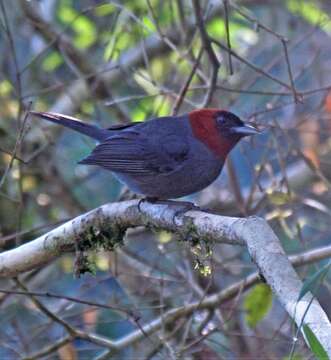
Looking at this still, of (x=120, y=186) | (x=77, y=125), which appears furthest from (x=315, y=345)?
(x=120, y=186)

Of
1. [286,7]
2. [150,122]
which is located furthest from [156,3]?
[150,122]

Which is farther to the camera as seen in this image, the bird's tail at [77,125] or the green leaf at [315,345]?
the bird's tail at [77,125]

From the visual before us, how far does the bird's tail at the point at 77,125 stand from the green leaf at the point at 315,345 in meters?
2.79

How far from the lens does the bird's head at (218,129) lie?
466cm

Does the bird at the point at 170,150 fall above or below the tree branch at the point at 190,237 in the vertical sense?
above

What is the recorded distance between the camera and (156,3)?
21.3 feet

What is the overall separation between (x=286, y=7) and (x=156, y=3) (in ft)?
3.81

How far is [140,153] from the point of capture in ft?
15.7

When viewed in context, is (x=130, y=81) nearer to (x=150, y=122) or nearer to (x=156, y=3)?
(x=156, y=3)

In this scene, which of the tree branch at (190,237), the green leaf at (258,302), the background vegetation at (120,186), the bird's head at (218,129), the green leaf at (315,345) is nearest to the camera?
the green leaf at (315,345)

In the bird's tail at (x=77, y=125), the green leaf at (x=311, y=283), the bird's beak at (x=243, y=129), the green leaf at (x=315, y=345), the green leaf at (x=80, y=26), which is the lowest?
the green leaf at (x=315, y=345)

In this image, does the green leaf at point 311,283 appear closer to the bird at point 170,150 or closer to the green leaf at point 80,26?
the bird at point 170,150

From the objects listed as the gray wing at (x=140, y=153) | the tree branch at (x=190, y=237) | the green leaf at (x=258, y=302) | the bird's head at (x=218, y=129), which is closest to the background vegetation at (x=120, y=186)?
the bird's head at (x=218, y=129)

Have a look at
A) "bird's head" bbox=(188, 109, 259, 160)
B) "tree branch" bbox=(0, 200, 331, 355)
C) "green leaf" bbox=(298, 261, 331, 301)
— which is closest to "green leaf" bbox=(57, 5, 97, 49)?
"bird's head" bbox=(188, 109, 259, 160)
